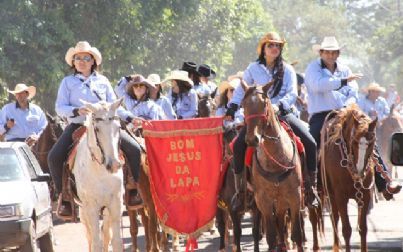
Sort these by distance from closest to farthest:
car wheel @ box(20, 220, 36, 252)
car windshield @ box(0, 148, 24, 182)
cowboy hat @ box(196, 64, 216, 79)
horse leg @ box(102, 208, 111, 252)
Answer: horse leg @ box(102, 208, 111, 252), car wheel @ box(20, 220, 36, 252), car windshield @ box(0, 148, 24, 182), cowboy hat @ box(196, 64, 216, 79)

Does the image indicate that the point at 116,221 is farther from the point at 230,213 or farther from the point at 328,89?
the point at 328,89

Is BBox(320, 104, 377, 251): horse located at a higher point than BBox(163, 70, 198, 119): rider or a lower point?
lower

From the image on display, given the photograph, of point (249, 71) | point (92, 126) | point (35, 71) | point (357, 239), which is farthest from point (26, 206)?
point (35, 71)

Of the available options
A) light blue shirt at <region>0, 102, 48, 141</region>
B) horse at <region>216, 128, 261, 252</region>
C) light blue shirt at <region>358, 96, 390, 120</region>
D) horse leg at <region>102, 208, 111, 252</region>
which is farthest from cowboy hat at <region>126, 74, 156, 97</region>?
light blue shirt at <region>358, 96, 390, 120</region>

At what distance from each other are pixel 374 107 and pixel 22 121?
1015cm

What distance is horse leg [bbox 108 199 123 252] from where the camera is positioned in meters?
13.1

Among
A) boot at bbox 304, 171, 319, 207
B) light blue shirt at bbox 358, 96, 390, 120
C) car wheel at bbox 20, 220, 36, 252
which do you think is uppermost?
light blue shirt at bbox 358, 96, 390, 120

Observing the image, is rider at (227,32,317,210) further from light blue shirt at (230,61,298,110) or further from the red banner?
the red banner

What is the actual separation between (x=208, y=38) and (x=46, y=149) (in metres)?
34.2

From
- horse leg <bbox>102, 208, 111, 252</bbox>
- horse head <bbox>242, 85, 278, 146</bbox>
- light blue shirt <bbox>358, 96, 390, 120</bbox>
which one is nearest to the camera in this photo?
horse head <bbox>242, 85, 278, 146</bbox>

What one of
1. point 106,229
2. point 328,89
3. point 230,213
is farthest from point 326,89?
point 106,229

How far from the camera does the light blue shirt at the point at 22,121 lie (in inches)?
864

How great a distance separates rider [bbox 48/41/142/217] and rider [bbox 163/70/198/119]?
4.86 metres

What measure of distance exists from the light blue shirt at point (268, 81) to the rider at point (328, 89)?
116 centimetres
